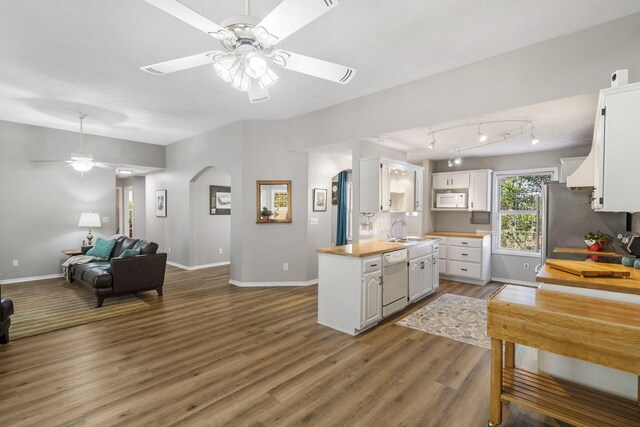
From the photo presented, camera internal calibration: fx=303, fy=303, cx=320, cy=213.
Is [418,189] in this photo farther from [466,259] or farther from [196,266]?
[196,266]

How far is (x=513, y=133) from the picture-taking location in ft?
14.2

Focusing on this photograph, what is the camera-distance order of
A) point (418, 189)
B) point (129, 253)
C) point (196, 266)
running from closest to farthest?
point (129, 253)
point (418, 189)
point (196, 266)

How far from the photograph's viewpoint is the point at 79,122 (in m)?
5.53

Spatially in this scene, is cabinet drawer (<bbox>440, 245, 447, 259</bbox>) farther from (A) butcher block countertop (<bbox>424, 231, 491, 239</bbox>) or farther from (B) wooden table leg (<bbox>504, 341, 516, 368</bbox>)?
(B) wooden table leg (<bbox>504, 341, 516, 368</bbox>)

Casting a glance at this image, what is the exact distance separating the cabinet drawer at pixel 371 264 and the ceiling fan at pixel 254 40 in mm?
1976

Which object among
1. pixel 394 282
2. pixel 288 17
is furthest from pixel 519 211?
pixel 288 17

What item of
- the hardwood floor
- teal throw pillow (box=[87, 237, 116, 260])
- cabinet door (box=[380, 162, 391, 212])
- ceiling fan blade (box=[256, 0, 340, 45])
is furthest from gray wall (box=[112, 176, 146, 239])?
ceiling fan blade (box=[256, 0, 340, 45])

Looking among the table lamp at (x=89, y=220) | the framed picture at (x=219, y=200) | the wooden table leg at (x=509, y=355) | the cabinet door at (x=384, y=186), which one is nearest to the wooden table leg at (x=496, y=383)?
the wooden table leg at (x=509, y=355)

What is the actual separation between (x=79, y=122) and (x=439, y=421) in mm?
6956

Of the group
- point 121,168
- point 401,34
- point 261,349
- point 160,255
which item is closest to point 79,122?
point 121,168

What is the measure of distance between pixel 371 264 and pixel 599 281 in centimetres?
189

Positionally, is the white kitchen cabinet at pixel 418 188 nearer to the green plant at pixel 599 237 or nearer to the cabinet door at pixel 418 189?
the cabinet door at pixel 418 189


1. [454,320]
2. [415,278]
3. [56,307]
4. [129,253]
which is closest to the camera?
[454,320]

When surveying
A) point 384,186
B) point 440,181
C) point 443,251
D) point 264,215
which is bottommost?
point 443,251
